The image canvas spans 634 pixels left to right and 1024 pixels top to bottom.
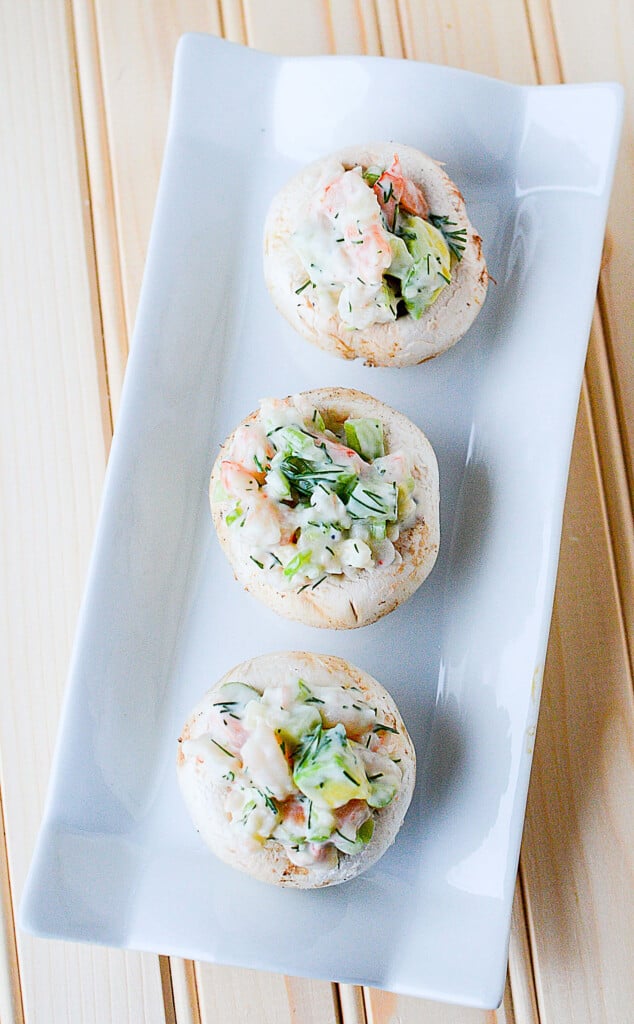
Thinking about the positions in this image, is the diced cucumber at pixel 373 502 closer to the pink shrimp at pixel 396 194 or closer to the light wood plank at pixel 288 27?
the pink shrimp at pixel 396 194

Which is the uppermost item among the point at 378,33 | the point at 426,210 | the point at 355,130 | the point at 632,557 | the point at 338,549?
the point at 378,33

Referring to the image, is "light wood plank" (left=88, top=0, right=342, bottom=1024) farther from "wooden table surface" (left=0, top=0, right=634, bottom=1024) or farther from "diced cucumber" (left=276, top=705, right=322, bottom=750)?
"diced cucumber" (left=276, top=705, right=322, bottom=750)

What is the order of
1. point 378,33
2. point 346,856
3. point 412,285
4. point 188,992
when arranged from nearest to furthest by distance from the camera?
point 346,856
point 412,285
point 188,992
point 378,33

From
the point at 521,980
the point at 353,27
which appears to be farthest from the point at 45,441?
the point at 521,980

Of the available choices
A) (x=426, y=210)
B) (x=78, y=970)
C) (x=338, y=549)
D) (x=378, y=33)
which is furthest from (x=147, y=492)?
(x=378, y=33)

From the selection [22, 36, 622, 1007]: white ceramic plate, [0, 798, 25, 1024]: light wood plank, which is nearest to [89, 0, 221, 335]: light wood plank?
[22, 36, 622, 1007]: white ceramic plate

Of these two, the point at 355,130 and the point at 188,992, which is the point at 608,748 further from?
the point at 355,130

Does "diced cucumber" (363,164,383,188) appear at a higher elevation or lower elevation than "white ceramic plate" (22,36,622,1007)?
higher
